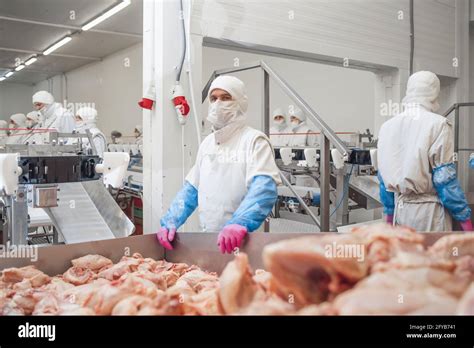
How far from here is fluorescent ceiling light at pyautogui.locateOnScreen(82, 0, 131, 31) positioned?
5973 millimetres

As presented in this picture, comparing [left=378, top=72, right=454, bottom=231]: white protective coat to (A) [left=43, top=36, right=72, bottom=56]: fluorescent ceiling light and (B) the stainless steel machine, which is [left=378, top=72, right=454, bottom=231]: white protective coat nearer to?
(B) the stainless steel machine

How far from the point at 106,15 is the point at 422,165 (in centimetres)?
562

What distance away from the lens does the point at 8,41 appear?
26.1 ft

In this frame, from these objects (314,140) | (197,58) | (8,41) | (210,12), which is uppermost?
(8,41)

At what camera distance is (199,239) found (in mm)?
1360

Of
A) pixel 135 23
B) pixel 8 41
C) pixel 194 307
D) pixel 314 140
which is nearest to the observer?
pixel 194 307

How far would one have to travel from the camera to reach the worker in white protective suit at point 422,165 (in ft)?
7.22

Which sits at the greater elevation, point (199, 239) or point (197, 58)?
point (197, 58)

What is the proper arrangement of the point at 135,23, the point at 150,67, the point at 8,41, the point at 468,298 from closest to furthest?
the point at 468,298 < the point at 150,67 < the point at 135,23 < the point at 8,41

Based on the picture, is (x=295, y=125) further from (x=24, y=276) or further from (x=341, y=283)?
(x=341, y=283)
